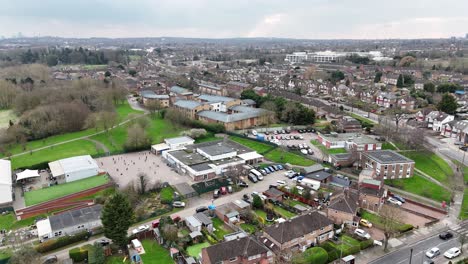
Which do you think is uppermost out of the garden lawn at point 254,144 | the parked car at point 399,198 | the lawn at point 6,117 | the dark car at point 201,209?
the lawn at point 6,117

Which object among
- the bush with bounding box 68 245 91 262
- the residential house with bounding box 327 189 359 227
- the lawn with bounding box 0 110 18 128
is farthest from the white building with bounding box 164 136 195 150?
the lawn with bounding box 0 110 18 128

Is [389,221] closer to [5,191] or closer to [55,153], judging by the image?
[5,191]

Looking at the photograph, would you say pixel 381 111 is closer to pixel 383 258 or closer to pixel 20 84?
pixel 383 258

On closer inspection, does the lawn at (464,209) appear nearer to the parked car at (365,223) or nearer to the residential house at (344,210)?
the parked car at (365,223)

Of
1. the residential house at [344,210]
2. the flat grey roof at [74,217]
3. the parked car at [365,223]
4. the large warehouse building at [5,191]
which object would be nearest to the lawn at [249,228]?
the residential house at [344,210]

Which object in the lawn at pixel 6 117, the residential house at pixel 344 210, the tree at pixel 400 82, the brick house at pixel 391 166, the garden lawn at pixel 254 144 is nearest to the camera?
the residential house at pixel 344 210

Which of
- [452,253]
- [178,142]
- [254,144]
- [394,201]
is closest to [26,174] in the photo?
[178,142]

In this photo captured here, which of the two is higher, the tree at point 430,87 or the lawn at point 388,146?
the tree at point 430,87
